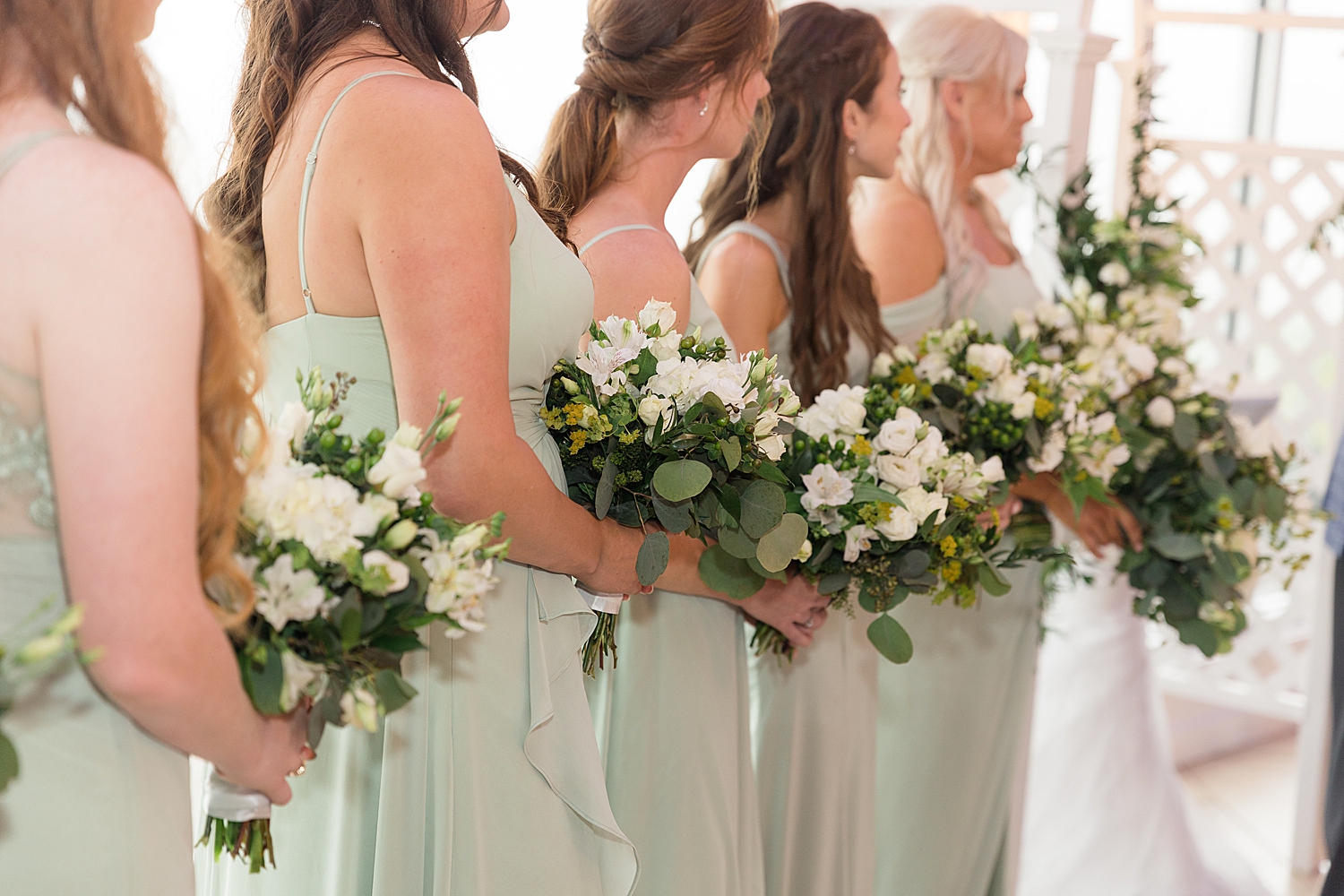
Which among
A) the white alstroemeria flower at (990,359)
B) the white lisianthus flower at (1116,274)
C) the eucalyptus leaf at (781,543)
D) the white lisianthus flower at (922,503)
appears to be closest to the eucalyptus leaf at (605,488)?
the eucalyptus leaf at (781,543)

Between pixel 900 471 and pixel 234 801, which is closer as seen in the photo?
pixel 234 801

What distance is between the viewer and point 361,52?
136 centimetres

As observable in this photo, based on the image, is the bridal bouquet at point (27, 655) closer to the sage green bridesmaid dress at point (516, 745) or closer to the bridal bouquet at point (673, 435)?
the sage green bridesmaid dress at point (516, 745)

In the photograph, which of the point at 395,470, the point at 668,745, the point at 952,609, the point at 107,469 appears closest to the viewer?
the point at 107,469

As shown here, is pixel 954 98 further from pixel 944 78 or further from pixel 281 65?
pixel 281 65

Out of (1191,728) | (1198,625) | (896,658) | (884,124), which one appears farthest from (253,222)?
(1191,728)

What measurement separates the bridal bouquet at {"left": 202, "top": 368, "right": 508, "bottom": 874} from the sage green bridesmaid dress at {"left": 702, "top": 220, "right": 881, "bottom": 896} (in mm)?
1196

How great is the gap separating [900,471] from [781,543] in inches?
12.3

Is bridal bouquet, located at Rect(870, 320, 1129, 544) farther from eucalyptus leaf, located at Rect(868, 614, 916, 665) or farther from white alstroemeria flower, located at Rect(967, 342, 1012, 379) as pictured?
eucalyptus leaf, located at Rect(868, 614, 916, 665)

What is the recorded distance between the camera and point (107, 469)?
34.0 inches

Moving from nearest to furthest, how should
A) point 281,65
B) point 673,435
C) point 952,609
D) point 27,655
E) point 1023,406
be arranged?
point 27,655 < point 281,65 < point 673,435 < point 1023,406 < point 952,609

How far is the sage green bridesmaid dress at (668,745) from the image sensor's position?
1848 mm

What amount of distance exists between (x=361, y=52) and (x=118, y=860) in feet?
2.94

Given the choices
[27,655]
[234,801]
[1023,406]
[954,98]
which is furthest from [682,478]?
[954,98]
